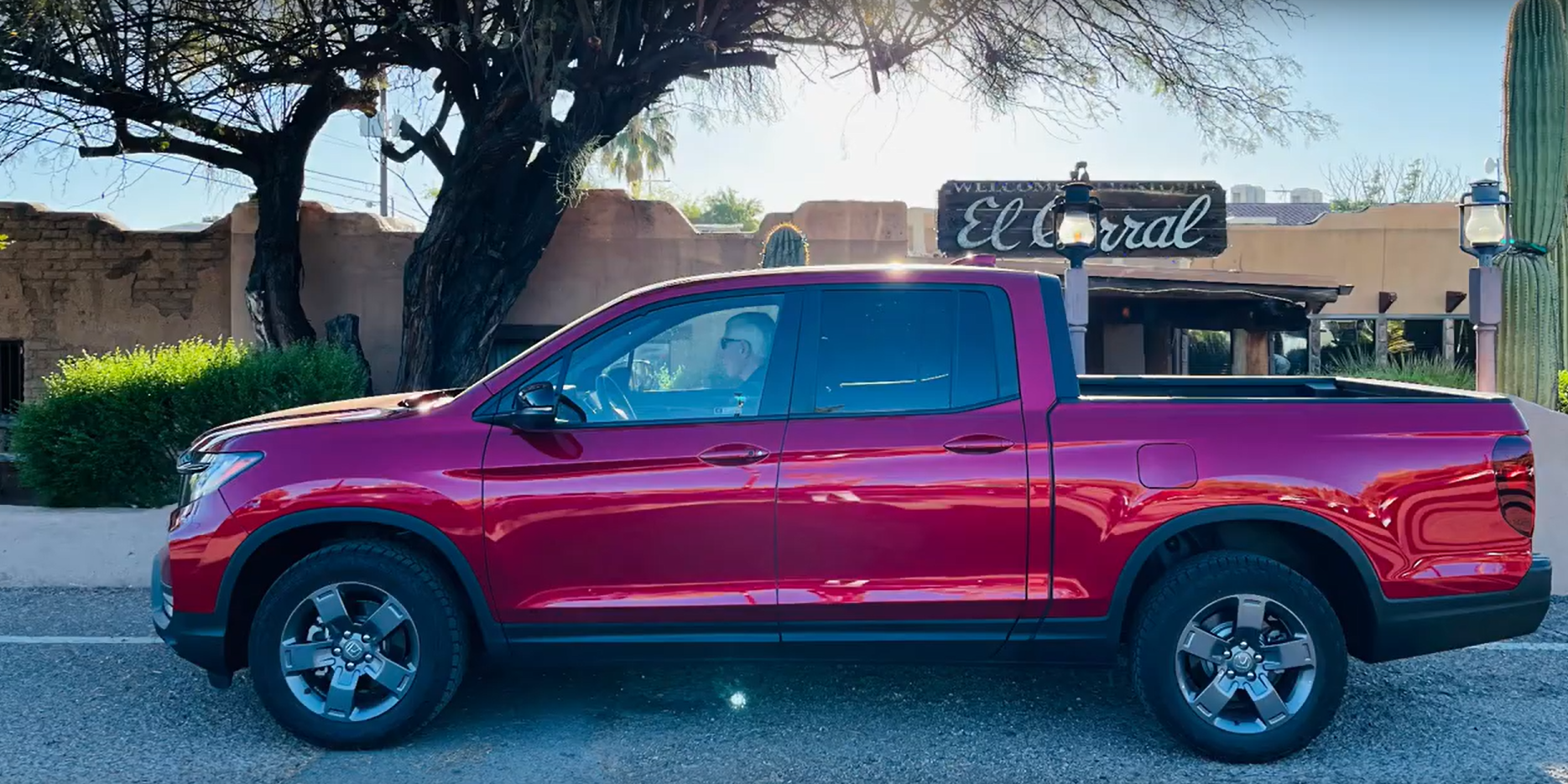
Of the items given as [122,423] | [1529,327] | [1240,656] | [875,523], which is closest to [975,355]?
[875,523]

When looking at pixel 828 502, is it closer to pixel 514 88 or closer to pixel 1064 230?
pixel 1064 230

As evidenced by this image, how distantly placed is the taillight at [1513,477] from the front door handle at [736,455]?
270 centimetres

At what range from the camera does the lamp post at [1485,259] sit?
27.8 ft

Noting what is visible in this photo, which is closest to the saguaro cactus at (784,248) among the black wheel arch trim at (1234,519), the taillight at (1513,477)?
the black wheel arch trim at (1234,519)

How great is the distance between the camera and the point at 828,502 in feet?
14.7

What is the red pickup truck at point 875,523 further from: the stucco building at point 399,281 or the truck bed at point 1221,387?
the stucco building at point 399,281

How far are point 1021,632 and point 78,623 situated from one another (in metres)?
5.47

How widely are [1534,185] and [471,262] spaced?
11708 millimetres

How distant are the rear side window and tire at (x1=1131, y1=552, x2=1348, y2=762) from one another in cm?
105

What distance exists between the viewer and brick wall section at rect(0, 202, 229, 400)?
15.8 metres

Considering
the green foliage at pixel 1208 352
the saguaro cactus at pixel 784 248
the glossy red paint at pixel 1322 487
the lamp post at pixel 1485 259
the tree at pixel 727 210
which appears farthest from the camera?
the tree at pixel 727 210

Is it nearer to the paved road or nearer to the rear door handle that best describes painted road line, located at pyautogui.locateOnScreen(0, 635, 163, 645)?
the paved road

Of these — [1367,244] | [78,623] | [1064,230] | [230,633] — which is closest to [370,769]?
[230,633]

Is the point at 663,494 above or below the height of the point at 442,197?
below
